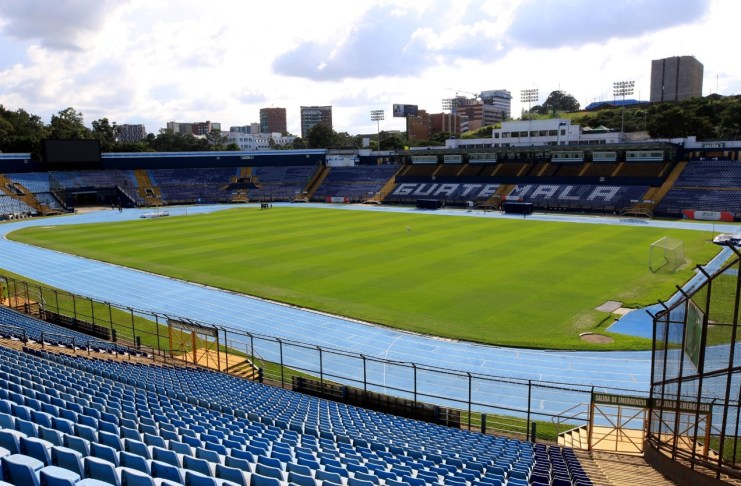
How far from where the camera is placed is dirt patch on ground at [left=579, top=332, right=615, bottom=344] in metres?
23.7

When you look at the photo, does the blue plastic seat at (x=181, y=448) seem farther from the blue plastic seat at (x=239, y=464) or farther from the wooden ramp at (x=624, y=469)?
the wooden ramp at (x=624, y=469)

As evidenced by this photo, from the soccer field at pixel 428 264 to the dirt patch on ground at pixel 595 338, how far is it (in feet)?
1.40

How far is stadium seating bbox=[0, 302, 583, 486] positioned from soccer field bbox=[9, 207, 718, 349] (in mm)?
11055

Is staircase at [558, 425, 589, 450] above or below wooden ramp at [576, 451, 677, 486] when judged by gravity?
below

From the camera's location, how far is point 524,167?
278ft

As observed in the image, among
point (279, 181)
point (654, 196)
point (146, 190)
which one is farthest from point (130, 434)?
point (279, 181)

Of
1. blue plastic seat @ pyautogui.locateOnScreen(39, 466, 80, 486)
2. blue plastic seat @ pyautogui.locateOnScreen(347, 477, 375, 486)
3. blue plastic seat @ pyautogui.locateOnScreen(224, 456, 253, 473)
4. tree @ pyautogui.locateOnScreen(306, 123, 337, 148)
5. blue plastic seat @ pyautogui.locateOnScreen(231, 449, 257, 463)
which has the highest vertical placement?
tree @ pyautogui.locateOnScreen(306, 123, 337, 148)

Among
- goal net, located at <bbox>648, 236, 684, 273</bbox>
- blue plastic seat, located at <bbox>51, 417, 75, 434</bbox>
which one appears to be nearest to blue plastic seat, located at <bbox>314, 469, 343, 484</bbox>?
blue plastic seat, located at <bbox>51, 417, 75, 434</bbox>

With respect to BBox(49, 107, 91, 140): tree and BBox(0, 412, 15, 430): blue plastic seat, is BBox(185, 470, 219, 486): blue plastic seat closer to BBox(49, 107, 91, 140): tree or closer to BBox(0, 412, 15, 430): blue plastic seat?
BBox(0, 412, 15, 430): blue plastic seat

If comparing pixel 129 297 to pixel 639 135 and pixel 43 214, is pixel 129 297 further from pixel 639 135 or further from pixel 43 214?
pixel 639 135

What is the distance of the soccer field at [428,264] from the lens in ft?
88.6

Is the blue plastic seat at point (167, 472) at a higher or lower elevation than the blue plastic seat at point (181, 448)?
higher

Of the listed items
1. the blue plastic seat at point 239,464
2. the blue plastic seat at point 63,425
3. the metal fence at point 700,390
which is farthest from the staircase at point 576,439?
the blue plastic seat at point 63,425

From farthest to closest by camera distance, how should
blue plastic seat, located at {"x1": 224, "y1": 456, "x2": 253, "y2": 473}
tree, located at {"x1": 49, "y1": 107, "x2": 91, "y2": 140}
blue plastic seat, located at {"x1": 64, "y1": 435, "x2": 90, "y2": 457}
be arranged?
tree, located at {"x1": 49, "y1": 107, "x2": 91, "y2": 140} → blue plastic seat, located at {"x1": 224, "y1": 456, "x2": 253, "y2": 473} → blue plastic seat, located at {"x1": 64, "y1": 435, "x2": 90, "y2": 457}
